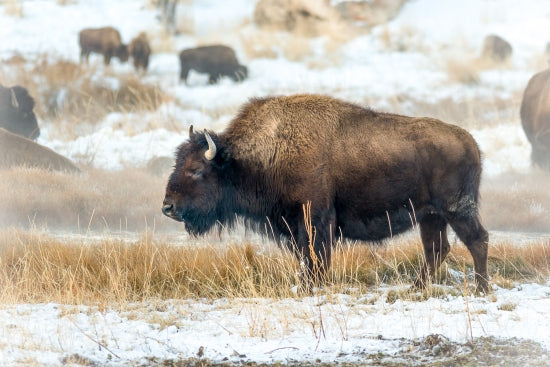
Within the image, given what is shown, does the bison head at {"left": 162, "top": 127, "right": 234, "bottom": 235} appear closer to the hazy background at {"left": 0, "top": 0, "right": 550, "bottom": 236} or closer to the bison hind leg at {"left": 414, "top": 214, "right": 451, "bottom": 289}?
the bison hind leg at {"left": 414, "top": 214, "right": 451, "bottom": 289}

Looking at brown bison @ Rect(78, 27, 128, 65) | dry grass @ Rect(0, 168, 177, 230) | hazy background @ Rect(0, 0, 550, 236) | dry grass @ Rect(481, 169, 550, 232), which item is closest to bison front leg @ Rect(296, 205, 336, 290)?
dry grass @ Rect(0, 168, 177, 230)

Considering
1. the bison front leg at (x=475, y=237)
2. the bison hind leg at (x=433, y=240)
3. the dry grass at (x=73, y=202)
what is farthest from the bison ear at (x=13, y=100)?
the bison front leg at (x=475, y=237)

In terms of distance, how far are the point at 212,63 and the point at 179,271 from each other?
1756 centimetres

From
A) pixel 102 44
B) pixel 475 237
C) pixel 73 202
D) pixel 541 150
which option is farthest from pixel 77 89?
pixel 475 237

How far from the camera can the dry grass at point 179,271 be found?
6316mm

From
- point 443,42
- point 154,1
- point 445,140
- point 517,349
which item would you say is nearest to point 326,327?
point 517,349

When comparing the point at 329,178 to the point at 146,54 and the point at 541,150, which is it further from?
the point at 146,54

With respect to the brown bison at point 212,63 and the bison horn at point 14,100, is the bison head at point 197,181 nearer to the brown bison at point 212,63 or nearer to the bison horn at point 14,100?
the bison horn at point 14,100

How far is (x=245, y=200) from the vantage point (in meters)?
7.02

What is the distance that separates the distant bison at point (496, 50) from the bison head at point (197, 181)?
1836 centimetres

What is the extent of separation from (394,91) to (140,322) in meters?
16.7

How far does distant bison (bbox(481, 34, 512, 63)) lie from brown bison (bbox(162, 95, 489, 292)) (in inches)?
707

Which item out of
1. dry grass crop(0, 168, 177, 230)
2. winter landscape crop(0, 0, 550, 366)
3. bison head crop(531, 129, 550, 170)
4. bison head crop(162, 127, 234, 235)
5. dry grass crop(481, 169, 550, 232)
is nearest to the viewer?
winter landscape crop(0, 0, 550, 366)

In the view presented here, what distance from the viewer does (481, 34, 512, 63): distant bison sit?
2386 cm
